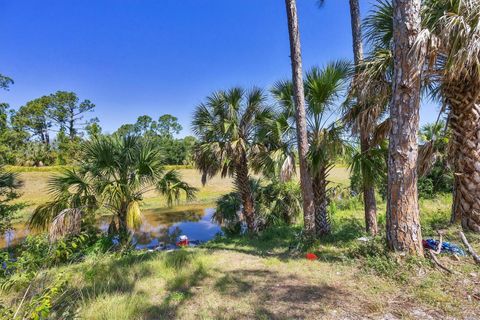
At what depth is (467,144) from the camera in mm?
4371

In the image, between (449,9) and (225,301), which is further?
(449,9)

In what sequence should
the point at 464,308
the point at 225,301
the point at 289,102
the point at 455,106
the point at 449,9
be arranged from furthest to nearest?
the point at 289,102
the point at 455,106
the point at 449,9
the point at 225,301
the point at 464,308

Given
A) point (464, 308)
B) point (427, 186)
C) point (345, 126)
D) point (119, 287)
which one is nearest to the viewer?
point (464, 308)

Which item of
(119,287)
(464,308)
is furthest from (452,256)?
(119,287)

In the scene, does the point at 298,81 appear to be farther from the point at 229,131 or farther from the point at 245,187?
the point at 245,187

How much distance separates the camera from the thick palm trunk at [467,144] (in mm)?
4301

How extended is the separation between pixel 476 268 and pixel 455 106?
9.13ft

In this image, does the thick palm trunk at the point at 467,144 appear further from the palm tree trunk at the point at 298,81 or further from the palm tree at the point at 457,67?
the palm tree trunk at the point at 298,81

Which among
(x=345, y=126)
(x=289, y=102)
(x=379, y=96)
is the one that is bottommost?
(x=345, y=126)

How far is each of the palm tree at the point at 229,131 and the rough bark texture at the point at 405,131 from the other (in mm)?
3743

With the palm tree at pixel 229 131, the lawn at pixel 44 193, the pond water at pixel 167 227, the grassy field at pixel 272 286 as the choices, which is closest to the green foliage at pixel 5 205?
the pond water at pixel 167 227

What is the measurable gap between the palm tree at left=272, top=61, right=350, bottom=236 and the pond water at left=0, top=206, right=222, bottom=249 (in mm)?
6567

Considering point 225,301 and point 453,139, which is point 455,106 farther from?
point 225,301

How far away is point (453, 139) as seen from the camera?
461 centimetres
